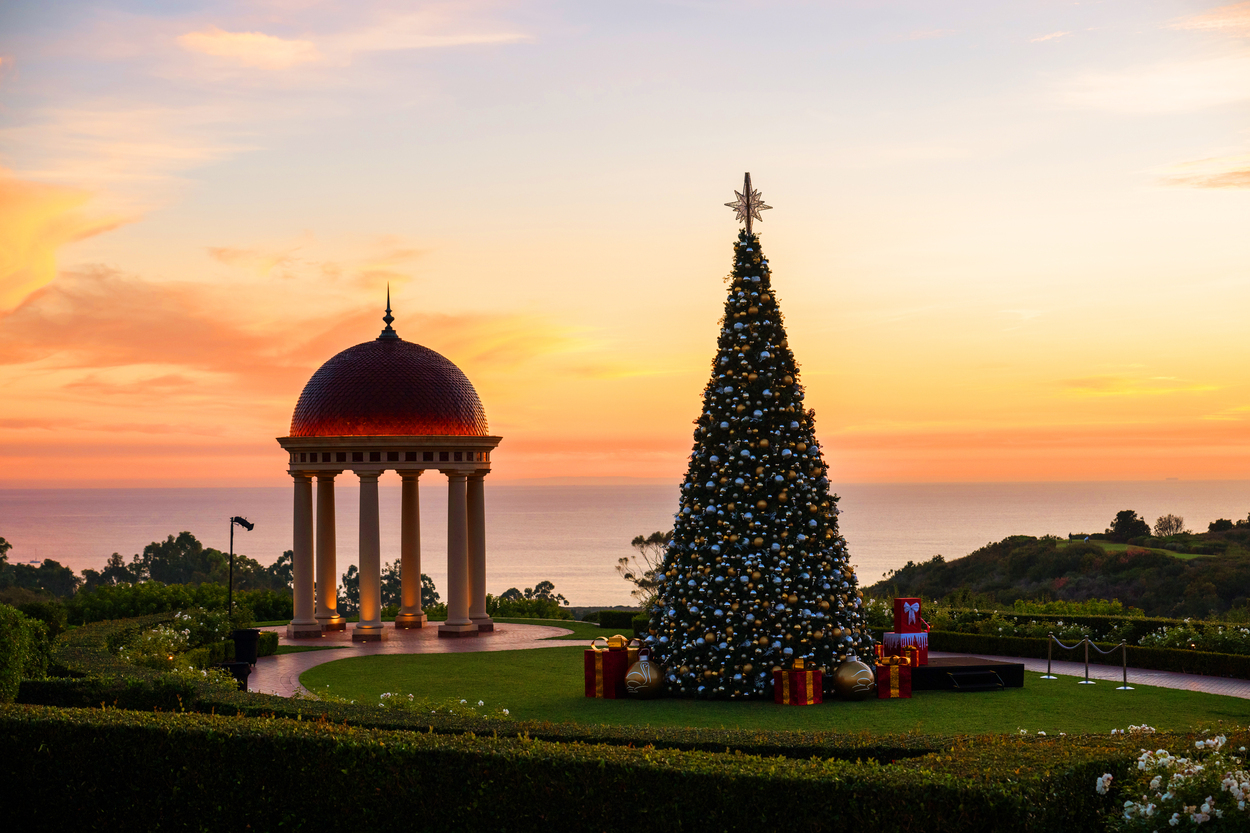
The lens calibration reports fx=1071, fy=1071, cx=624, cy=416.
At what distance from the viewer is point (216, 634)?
88.9 ft

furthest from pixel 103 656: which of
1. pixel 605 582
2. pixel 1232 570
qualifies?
pixel 605 582

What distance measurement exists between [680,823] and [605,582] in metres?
132

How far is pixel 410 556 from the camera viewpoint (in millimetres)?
34750

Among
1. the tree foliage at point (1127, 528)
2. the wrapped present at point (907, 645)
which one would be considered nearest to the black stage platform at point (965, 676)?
the wrapped present at point (907, 645)

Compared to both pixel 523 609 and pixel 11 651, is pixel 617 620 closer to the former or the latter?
pixel 523 609

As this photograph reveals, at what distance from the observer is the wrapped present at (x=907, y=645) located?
22594 mm

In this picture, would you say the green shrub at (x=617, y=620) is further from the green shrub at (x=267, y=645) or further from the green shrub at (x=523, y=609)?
the green shrub at (x=267, y=645)

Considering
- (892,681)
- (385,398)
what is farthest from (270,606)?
(892,681)

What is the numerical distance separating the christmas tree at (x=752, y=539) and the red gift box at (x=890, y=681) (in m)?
0.65

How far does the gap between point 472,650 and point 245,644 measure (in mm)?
6565

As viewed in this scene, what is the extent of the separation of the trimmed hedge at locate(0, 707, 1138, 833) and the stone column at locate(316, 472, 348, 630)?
806 inches

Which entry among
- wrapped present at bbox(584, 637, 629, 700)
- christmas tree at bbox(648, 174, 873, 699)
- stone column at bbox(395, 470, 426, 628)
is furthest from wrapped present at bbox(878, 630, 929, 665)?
stone column at bbox(395, 470, 426, 628)

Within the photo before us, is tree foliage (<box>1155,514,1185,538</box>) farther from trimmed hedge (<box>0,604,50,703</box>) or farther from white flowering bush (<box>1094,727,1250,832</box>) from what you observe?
trimmed hedge (<box>0,604,50,703</box>)

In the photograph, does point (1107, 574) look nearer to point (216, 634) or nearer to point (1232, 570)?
point (1232, 570)
